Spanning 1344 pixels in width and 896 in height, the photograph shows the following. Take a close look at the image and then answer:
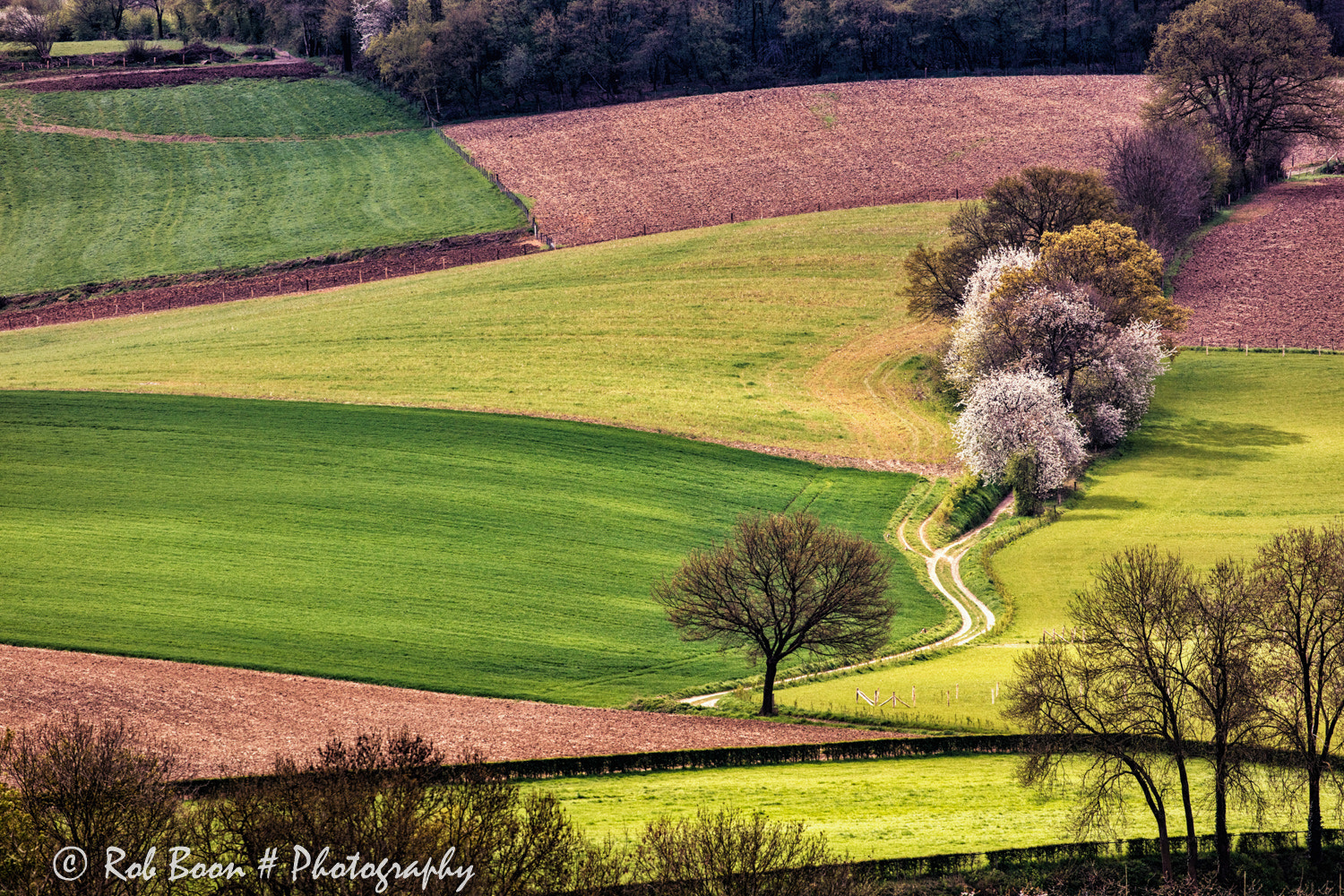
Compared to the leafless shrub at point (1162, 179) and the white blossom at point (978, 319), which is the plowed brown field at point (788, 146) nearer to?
the leafless shrub at point (1162, 179)

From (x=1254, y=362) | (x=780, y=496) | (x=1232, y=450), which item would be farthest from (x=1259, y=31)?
(x=780, y=496)

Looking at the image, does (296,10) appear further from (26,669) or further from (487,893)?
(487,893)

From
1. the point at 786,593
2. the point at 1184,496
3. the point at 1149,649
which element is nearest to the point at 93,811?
the point at 1149,649

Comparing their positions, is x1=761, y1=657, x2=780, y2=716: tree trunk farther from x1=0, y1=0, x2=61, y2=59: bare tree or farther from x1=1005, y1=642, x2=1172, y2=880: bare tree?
x1=0, y1=0, x2=61, y2=59: bare tree

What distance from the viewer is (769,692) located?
45844mm

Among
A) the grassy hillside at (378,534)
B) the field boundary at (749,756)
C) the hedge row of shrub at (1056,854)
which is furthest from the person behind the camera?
the grassy hillside at (378,534)

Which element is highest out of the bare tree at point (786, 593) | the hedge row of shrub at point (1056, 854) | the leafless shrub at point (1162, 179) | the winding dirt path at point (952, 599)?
the leafless shrub at point (1162, 179)

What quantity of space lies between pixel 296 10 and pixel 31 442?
103 metres

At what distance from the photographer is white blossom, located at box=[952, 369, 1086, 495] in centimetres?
6844

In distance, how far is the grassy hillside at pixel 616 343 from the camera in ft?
255

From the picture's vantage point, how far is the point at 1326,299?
9112 cm

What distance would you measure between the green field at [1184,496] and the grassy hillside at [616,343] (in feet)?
42.4

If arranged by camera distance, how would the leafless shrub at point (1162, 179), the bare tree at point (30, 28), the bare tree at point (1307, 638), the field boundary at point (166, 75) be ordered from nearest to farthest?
the bare tree at point (1307, 638) → the leafless shrub at point (1162, 179) → the field boundary at point (166, 75) → the bare tree at point (30, 28)

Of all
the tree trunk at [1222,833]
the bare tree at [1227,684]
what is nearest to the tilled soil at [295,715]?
the bare tree at [1227,684]
